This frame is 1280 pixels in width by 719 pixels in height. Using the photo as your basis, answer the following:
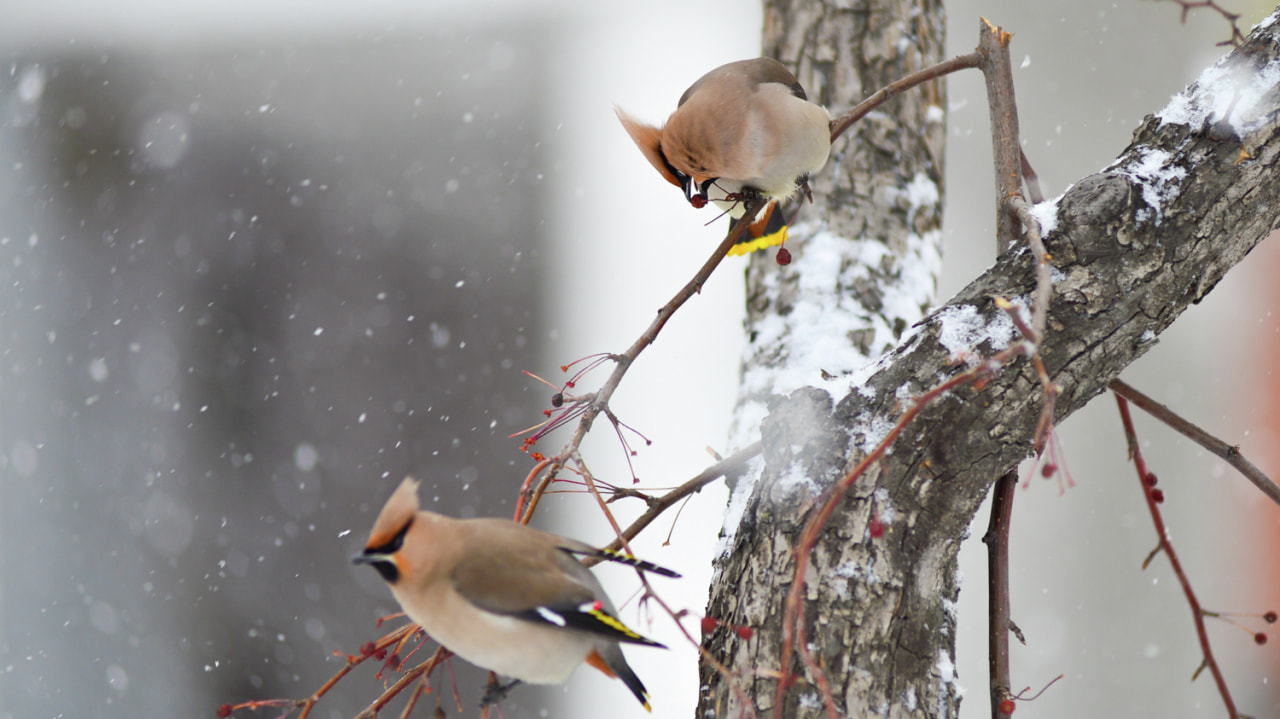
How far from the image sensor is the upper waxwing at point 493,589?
766 millimetres

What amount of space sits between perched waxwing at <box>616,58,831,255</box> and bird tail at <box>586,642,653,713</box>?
74cm

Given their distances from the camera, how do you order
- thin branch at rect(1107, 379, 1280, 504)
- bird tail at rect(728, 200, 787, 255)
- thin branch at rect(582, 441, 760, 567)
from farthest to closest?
bird tail at rect(728, 200, 787, 255), thin branch at rect(1107, 379, 1280, 504), thin branch at rect(582, 441, 760, 567)

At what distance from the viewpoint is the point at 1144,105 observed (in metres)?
3.70

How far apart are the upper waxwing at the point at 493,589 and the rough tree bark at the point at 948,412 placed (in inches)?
8.9

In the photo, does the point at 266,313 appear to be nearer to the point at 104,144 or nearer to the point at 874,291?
the point at 104,144

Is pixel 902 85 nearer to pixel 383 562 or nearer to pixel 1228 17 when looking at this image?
pixel 1228 17

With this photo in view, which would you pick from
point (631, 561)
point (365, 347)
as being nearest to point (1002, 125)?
point (631, 561)

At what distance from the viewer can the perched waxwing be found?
1328mm

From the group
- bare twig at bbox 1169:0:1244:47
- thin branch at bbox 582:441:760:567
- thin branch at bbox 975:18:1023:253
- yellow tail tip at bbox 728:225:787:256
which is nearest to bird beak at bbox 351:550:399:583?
thin branch at bbox 582:441:760:567

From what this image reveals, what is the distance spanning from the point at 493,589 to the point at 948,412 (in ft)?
1.79

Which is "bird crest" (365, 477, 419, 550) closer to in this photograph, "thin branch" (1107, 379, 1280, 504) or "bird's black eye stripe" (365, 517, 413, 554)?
"bird's black eye stripe" (365, 517, 413, 554)

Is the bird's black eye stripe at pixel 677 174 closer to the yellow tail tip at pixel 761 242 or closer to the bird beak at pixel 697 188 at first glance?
the bird beak at pixel 697 188

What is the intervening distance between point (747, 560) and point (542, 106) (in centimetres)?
348

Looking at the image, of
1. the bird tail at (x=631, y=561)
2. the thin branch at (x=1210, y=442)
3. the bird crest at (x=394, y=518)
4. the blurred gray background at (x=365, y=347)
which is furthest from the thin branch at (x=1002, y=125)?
the blurred gray background at (x=365, y=347)
